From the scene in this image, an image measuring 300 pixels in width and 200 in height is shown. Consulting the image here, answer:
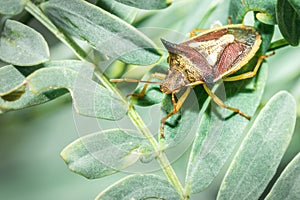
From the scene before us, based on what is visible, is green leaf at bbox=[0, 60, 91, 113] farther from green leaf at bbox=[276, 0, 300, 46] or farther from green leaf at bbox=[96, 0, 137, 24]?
green leaf at bbox=[276, 0, 300, 46]

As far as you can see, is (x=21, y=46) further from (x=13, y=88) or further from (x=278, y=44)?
(x=278, y=44)

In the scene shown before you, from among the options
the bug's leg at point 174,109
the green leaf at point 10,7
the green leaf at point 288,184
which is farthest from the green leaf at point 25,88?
the green leaf at point 288,184

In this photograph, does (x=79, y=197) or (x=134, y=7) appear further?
(x=79, y=197)

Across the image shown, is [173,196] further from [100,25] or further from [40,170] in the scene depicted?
[40,170]

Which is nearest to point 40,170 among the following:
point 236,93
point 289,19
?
point 236,93

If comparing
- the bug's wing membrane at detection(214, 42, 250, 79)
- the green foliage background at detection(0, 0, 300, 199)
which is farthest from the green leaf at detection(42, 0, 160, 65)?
the bug's wing membrane at detection(214, 42, 250, 79)

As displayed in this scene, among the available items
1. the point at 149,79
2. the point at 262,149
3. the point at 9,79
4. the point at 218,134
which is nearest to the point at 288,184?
the point at 262,149
